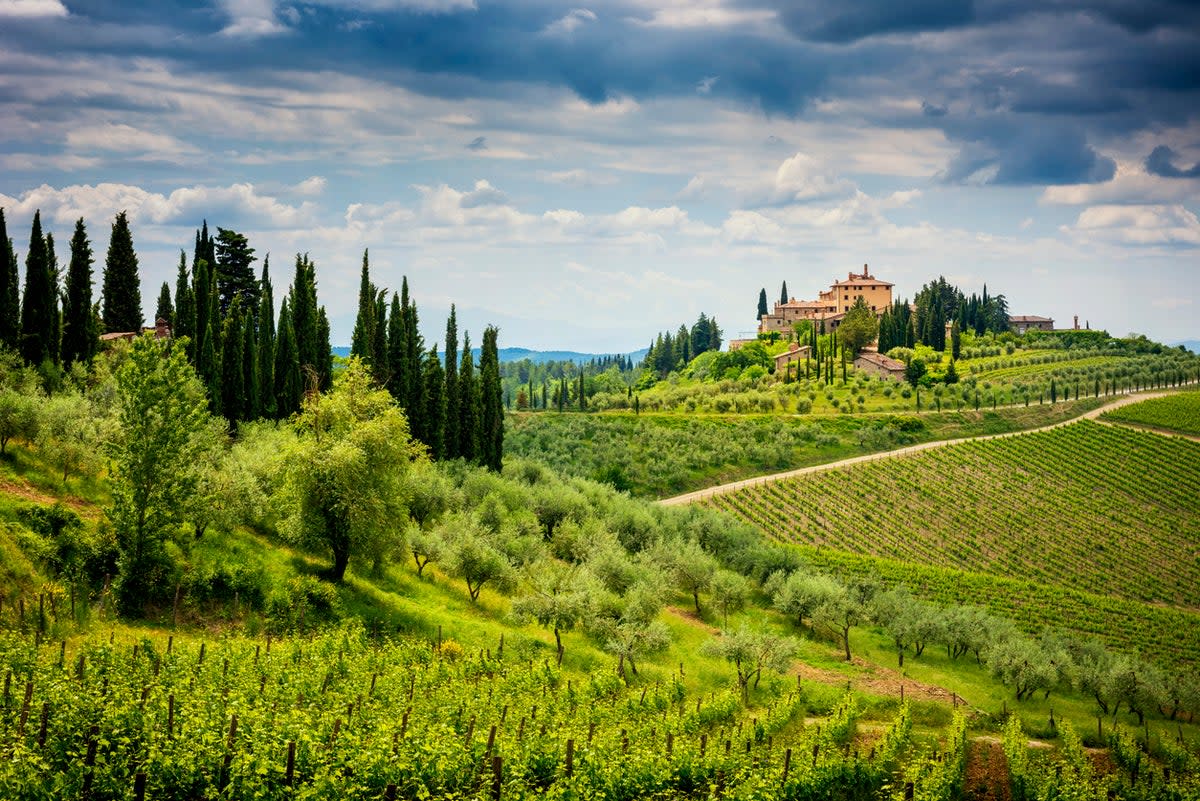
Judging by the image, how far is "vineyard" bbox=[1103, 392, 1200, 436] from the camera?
110 metres

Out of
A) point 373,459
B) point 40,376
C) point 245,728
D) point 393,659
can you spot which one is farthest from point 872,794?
point 40,376

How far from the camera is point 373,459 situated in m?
40.4

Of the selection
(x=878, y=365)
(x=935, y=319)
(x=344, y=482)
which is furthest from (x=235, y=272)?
(x=935, y=319)

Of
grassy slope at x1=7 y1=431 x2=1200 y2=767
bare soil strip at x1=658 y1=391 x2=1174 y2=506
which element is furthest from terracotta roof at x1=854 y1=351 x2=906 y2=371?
grassy slope at x1=7 y1=431 x2=1200 y2=767

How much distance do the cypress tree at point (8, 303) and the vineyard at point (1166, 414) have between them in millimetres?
114345

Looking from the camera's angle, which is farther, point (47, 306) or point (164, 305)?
point (164, 305)

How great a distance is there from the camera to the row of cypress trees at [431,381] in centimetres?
6869

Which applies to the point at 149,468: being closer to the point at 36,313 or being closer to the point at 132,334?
the point at 36,313

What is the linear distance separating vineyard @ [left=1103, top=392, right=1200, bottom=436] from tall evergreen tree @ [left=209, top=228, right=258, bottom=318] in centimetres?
9977

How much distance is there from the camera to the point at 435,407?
71.4m

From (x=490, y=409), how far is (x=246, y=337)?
2300cm

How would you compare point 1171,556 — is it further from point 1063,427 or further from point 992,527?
point 1063,427

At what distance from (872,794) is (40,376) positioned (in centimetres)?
4518

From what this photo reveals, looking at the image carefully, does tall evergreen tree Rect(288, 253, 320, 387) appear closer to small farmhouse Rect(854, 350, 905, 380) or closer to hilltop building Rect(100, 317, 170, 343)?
hilltop building Rect(100, 317, 170, 343)
